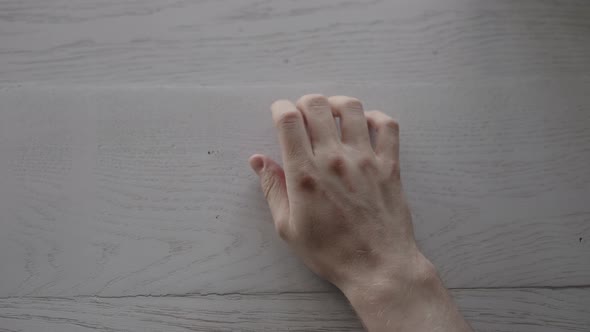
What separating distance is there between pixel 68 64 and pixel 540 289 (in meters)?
0.76

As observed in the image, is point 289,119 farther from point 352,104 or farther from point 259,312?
point 259,312

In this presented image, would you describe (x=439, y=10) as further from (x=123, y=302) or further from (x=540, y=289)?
(x=123, y=302)

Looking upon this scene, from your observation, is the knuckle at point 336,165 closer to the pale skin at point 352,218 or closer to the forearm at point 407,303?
the pale skin at point 352,218

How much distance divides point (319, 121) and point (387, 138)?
0.33 feet

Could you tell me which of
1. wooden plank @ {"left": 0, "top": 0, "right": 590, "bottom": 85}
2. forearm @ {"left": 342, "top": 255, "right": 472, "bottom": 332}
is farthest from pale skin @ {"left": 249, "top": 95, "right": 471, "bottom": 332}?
wooden plank @ {"left": 0, "top": 0, "right": 590, "bottom": 85}

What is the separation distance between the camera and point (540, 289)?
22.8 inches

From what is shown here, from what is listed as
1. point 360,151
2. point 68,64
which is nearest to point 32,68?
point 68,64

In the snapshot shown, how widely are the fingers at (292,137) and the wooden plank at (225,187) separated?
6 cm

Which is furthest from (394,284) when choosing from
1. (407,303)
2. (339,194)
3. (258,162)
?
(258,162)

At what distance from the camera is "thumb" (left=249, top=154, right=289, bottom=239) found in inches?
21.2

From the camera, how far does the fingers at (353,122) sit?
552 mm

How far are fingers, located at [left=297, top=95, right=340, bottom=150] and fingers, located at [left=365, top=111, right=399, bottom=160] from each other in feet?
0.20

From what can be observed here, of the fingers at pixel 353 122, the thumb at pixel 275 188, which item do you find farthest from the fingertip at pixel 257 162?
the fingers at pixel 353 122

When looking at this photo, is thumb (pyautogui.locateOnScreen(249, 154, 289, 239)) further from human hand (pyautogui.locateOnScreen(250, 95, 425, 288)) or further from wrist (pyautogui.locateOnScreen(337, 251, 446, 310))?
wrist (pyautogui.locateOnScreen(337, 251, 446, 310))
